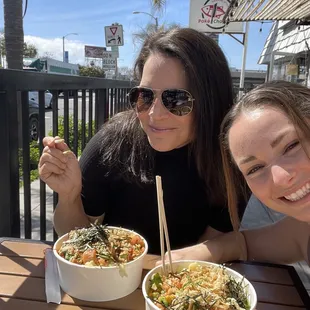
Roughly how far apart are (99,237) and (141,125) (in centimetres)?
65

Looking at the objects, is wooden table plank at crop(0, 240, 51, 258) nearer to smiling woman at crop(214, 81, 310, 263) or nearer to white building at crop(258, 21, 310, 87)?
smiling woman at crop(214, 81, 310, 263)

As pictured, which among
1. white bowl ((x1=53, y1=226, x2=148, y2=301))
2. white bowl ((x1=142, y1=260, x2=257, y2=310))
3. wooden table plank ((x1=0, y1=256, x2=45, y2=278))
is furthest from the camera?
wooden table plank ((x1=0, y1=256, x2=45, y2=278))

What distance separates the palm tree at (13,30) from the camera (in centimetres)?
A: 504

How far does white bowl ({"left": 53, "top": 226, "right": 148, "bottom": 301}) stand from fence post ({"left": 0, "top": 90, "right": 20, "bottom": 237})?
742 millimetres

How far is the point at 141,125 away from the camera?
5.17 ft

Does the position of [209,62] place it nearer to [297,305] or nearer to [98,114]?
[297,305]

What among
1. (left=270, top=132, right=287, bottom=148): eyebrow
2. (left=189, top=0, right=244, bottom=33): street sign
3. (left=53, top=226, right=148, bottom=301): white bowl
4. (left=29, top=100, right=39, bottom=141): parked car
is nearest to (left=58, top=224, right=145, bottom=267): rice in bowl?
(left=53, top=226, right=148, bottom=301): white bowl

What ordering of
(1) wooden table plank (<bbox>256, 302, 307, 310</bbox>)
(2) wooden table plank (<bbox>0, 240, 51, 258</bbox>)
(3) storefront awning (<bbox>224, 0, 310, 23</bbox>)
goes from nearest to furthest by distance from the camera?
(1) wooden table plank (<bbox>256, 302, 307, 310</bbox>) < (2) wooden table plank (<bbox>0, 240, 51, 258</bbox>) < (3) storefront awning (<bbox>224, 0, 310, 23</bbox>)

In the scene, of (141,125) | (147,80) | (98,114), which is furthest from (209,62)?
(98,114)

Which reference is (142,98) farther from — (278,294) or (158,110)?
(278,294)

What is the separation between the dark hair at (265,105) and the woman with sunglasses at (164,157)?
18 cm

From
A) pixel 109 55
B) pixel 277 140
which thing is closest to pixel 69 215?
pixel 277 140

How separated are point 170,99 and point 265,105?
41 cm

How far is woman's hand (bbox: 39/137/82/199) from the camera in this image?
4.18 feet
